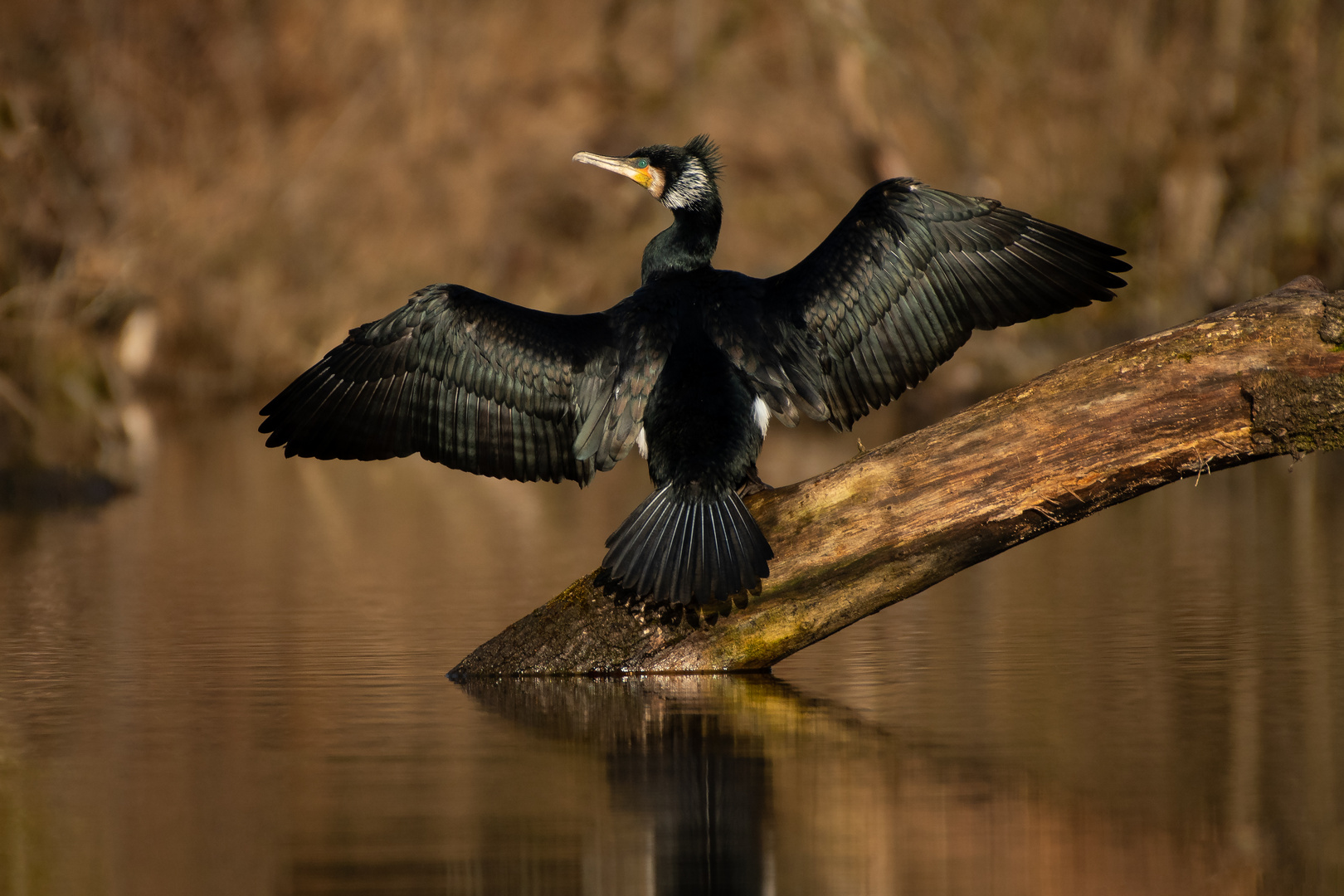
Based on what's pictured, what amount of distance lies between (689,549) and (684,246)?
137 centimetres

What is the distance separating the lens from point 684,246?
6.05m

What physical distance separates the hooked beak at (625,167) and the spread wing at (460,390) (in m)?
0.69

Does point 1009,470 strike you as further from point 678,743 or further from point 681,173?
point 681,173

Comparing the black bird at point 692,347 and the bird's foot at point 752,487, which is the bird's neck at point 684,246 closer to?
the black bird at point 692,347

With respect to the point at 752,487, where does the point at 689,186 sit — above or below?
above

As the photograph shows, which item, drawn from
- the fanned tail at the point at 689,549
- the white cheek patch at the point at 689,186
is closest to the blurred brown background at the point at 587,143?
the white cheek patch at the point at 689,186

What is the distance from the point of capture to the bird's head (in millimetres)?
6102

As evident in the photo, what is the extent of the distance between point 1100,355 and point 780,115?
14.5 metres

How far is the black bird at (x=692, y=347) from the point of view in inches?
222

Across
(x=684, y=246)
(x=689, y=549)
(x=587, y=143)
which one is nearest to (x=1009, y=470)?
(x=689, y=549)

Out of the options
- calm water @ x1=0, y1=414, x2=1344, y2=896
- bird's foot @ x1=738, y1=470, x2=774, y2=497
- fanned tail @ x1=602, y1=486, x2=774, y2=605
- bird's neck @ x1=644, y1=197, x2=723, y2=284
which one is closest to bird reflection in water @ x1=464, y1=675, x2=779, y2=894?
calm water @ x1=0, y1=414, x2=1344, y2=896

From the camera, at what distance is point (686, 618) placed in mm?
5555

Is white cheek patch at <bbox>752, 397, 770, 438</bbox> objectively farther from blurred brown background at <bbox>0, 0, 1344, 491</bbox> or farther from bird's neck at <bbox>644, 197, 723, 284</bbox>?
blurred brown background at <bbox>0, 0, 1344, 491</bbox>


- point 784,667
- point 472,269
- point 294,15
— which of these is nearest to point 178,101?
point 294,15
